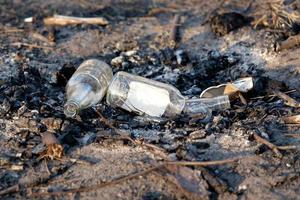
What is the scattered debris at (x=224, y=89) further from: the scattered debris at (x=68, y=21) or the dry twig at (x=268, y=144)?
the scattered debris at (x=68, y=21)

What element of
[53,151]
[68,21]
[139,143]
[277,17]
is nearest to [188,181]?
[139,143]

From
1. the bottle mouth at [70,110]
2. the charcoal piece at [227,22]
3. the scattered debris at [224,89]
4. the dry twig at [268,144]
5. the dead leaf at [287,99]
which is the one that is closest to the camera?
the dry twig at [268,144]

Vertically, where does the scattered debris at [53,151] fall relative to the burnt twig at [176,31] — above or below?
above

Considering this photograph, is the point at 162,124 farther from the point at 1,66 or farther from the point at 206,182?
the point at 1,66

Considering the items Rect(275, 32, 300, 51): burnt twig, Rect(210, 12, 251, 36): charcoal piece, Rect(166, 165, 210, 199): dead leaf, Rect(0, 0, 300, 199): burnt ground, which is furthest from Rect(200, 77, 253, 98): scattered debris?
Rect(210, 12, 251, 36): charcoal piece

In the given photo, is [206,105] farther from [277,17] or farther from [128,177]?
[277,17]

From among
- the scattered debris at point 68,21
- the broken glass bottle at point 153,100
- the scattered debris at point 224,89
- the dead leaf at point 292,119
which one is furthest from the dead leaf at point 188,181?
the scattered debris at point 68,21
